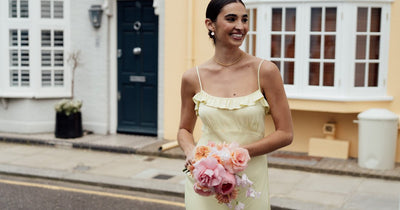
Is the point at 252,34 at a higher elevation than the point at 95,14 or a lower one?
lower

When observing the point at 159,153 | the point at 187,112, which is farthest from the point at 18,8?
the point at 187,112

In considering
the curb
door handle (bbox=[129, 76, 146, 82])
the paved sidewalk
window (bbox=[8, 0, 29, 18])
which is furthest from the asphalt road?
window (bbox=[8, 0, 29, 18])

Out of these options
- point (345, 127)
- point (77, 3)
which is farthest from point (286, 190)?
point (77, 3)

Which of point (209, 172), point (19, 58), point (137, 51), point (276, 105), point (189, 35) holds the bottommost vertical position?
point (209, 172)

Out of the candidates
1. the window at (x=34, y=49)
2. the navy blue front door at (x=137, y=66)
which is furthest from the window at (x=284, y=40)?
the window at (x=34, y=49)

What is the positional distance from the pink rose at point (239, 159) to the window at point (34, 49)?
29.6 ft

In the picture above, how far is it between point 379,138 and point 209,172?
6.15m

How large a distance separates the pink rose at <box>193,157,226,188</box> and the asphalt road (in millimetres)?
4230

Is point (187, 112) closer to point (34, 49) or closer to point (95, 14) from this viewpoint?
point (95, 14)

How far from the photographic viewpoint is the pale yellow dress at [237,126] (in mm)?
2824

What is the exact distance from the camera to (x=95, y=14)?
10.7 m

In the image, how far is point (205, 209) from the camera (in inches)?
116

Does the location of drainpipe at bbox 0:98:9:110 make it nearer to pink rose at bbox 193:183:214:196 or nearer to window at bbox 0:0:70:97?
window at bbox 0:0:70:97

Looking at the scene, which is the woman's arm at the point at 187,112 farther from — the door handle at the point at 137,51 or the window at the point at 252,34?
the door handle at the point at 137,51
